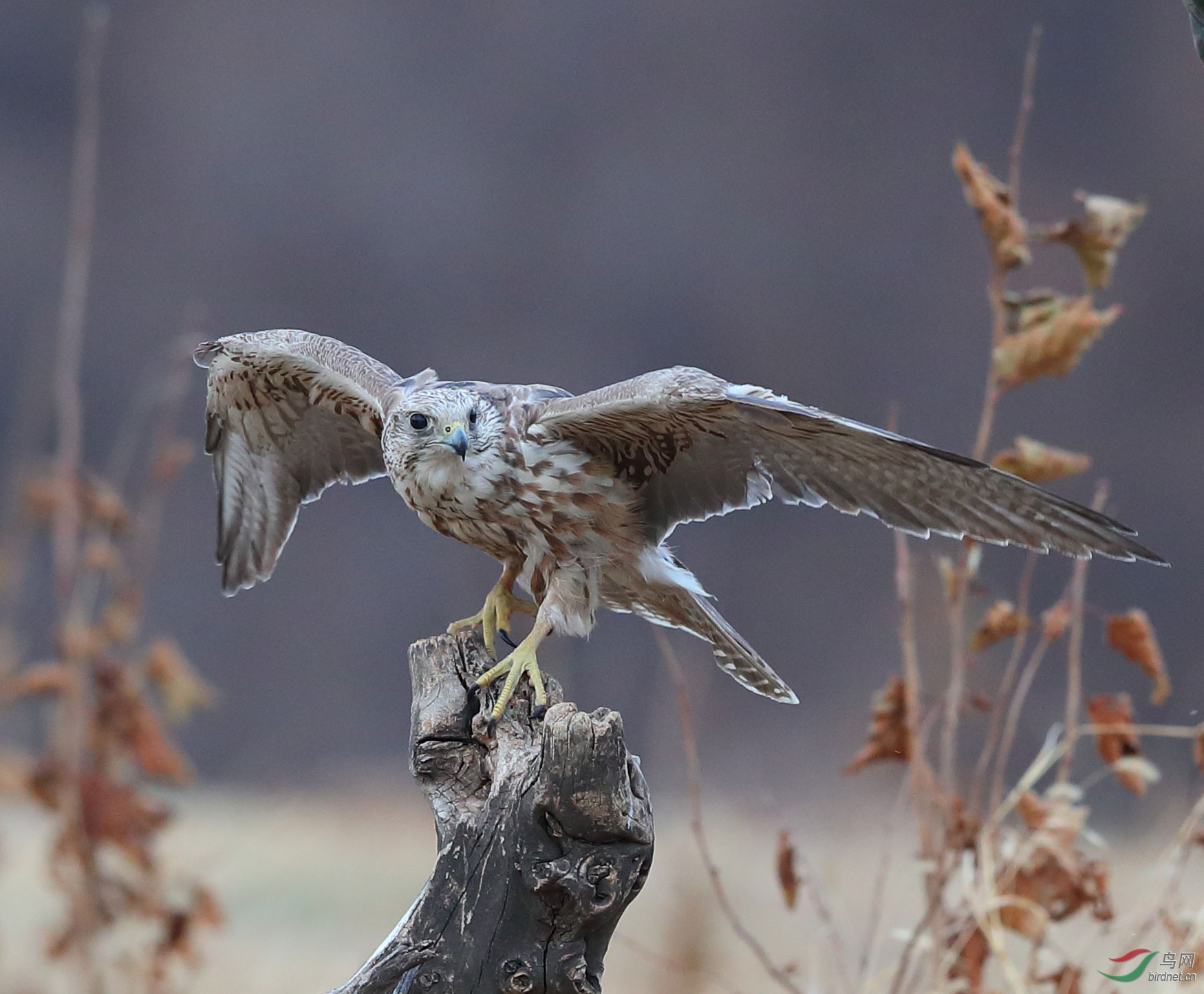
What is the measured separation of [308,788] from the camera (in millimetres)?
4965

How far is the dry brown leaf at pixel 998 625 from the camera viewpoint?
212 cm

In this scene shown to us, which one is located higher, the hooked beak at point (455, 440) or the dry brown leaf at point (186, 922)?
the hooked beak at point (455, 440)

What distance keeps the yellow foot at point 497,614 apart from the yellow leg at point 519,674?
0.73 ft

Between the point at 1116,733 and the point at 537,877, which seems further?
the point at 1116,733

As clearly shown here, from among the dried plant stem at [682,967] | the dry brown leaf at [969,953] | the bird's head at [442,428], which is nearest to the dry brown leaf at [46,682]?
the bird's head at [442,428]

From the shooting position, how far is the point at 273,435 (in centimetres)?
255

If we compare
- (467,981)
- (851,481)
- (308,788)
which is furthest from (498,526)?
(308,788)

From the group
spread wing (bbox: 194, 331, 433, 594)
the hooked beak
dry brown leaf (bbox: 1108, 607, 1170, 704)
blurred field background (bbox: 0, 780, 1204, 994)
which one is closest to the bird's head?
the hooked beak

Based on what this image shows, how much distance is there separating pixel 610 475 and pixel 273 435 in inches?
31.6

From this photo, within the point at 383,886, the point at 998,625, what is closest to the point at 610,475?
the point at 998,625

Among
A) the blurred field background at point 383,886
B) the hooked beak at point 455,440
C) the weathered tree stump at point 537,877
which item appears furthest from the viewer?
the blurred field background at point 383,886

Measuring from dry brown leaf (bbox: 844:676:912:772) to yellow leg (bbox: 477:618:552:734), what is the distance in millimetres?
701

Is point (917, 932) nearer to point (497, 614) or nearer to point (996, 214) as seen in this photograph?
point (497, 614)

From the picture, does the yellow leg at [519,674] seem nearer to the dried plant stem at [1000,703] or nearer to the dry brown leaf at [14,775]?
the dried plant stem at [1000,703]
